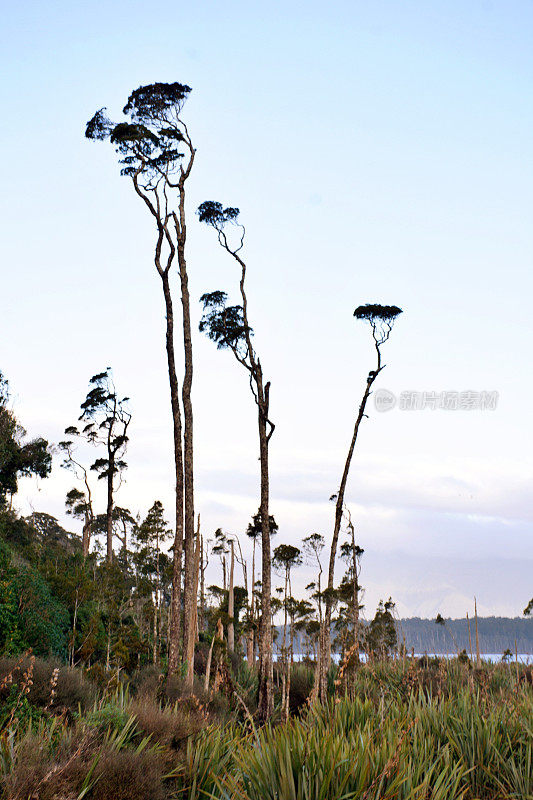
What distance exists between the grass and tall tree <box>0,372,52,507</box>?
74.5 feet

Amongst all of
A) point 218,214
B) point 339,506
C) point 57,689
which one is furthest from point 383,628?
point 57,689

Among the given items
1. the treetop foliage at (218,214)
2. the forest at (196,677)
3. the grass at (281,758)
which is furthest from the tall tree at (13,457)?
the grass at (281,758)

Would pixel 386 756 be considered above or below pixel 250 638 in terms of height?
above

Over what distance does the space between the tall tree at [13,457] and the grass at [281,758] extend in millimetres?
22704

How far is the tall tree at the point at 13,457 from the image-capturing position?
92.3ft

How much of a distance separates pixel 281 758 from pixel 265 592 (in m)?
15.9

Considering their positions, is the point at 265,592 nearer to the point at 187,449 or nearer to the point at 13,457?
the point at 187,449

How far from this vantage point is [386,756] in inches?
191

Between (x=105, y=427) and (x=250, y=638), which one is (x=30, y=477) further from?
(x=250, y=638)

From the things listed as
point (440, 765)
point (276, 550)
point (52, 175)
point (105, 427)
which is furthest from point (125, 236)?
point (440, 765)

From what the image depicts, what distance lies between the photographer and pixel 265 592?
20.2 m

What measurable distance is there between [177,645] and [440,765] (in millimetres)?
11019

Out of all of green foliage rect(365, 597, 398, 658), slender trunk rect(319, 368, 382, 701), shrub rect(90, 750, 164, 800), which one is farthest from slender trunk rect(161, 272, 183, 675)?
green foliage rect(365, 597, 398, 658)

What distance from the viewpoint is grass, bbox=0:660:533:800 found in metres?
4.60
